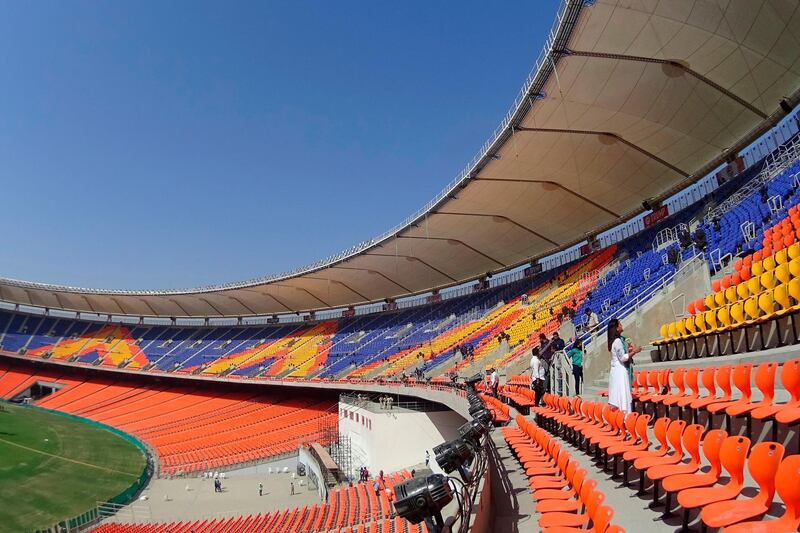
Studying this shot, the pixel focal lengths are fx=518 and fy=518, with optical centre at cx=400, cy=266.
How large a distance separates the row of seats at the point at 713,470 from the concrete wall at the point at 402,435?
1493cm

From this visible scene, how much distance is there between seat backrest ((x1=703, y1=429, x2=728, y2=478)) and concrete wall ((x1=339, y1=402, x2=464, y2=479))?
16132 mm

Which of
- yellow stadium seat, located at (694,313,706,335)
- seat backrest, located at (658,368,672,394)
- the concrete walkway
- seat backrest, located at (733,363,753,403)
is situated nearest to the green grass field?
the concrete walkway

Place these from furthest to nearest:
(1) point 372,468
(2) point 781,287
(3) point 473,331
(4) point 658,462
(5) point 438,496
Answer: (3) point 473,331
(1) point 372,468
(2) point 781,287
(4) point 658,462
(5) point 438,496

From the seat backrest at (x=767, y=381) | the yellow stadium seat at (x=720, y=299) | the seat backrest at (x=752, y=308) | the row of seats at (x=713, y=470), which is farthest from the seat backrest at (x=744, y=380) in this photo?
the yellow stadium seat at (x=720, y=299)

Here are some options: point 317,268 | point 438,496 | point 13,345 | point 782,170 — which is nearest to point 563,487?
point 438,496

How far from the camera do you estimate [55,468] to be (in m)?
22.7

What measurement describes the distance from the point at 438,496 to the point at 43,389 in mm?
53268

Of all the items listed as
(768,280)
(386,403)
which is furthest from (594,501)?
(386,403)

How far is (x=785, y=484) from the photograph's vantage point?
8.50 ft

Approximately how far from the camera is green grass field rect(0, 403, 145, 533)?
59.8 feet

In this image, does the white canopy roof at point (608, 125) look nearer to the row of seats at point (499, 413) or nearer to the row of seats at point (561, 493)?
the row of seats at point (499, 413)

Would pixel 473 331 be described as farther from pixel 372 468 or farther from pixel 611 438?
pixel 611 438

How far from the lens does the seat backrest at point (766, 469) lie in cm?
282

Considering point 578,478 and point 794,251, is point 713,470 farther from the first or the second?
point 794,251
